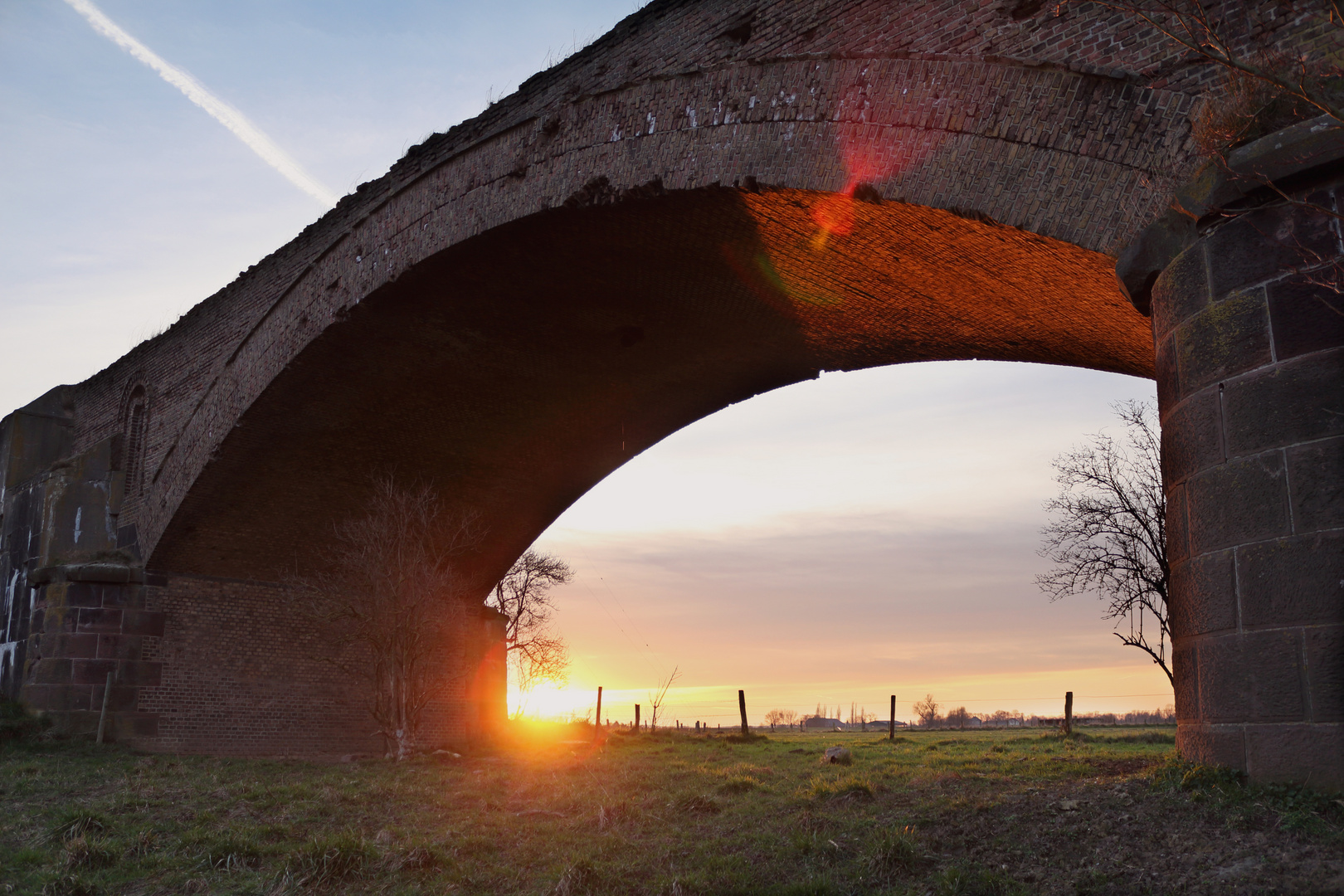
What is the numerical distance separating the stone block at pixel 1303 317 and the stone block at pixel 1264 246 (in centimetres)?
11

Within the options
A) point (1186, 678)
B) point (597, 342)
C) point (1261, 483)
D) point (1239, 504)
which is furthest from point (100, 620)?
point (1261, 483)

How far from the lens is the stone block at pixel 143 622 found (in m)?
14.4

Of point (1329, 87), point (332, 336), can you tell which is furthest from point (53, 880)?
point (1329, 87)

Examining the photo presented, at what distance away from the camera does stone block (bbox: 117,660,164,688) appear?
1427cm

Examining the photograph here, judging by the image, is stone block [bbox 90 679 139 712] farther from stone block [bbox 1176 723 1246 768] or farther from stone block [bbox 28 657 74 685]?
stone block [bbox 1176 723 1246 768]

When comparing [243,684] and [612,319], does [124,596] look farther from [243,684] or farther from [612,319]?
[612,319]

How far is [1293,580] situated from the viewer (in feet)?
14.5

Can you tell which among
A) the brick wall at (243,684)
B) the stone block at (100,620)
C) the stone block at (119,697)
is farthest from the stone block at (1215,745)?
the stone block at (100,620)

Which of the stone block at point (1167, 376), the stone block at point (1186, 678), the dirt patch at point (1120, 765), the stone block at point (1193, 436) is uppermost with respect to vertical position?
the stone block at point (1167, 376)

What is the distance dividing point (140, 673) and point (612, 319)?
872 cm

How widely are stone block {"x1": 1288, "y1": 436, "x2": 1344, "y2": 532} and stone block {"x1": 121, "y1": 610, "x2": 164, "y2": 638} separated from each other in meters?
14.7

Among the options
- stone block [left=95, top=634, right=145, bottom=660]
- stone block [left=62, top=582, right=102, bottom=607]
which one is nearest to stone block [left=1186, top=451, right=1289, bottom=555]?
stone block [left=95, top=634, right=145, bottom=660]

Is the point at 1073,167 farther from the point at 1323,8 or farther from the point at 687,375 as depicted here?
the point at 687,375

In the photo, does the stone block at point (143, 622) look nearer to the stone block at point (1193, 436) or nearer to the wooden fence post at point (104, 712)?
the wooden fence post at point (104, 712)
